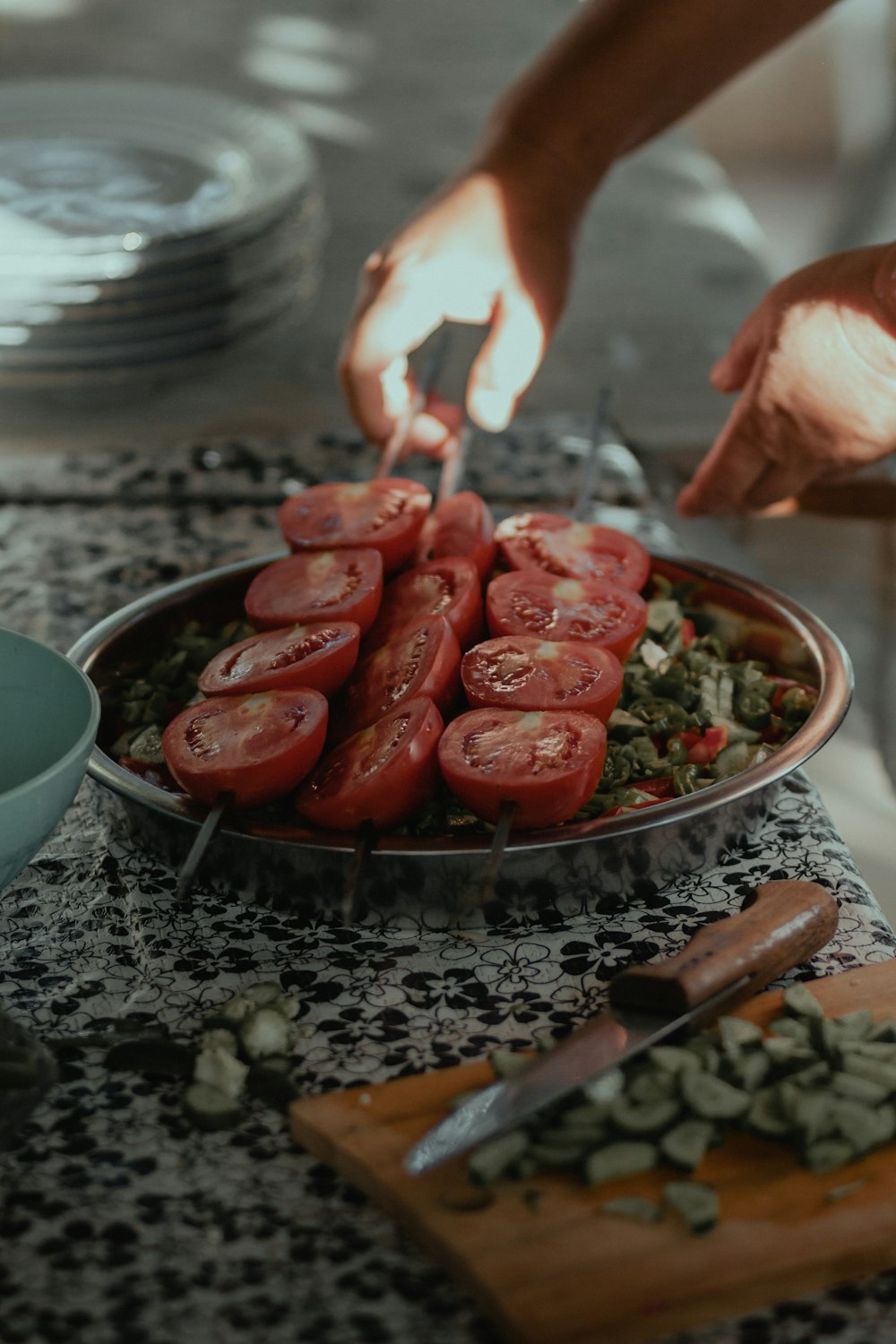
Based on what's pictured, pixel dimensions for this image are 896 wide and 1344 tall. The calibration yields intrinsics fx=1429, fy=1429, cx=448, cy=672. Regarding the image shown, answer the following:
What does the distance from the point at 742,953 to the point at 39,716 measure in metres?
0.54

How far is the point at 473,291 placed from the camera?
1.58 metres

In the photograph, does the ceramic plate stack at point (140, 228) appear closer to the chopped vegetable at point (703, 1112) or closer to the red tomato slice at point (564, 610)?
the red tomato slice at point (564, 610)

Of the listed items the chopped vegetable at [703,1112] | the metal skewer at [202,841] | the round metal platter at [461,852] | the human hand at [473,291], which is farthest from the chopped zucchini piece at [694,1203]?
the human hand at [473,291]

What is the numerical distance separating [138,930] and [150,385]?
1260 mm

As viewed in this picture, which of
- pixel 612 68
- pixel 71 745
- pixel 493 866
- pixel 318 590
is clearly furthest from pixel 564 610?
pixel 612 68

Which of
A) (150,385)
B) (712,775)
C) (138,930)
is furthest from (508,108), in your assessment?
(138,930)

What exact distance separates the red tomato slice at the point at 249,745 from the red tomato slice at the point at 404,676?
2.2 inches

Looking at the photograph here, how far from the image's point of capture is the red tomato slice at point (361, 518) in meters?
1.35

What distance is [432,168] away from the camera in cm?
288

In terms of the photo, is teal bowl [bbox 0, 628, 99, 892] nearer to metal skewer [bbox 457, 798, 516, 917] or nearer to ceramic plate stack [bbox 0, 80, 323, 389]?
metal skewer [bbox 457, 798, 516, 917]

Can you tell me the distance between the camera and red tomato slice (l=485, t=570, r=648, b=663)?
4.01 ft

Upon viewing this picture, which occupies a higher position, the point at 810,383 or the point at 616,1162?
the point at 810,383

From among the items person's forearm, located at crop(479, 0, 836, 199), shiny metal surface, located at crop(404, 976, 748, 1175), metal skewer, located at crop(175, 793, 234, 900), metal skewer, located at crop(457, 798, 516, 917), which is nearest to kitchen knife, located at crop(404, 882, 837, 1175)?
shiny metal surface, located at crop(404, 976, 748, 1175)

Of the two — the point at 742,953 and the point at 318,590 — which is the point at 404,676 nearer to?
the point at 318,590
